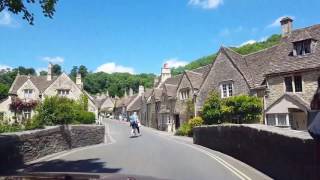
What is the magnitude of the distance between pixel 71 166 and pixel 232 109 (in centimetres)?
2385

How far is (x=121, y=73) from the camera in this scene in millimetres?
181250

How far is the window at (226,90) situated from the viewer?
40531mm

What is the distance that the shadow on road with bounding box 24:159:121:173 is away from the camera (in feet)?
45.6

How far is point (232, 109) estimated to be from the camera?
3684 centimetres

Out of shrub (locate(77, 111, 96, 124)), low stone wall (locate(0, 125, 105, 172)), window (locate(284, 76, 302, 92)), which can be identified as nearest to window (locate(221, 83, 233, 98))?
window (locate(284, 76, 302, 92))

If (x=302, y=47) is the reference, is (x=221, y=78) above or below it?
below

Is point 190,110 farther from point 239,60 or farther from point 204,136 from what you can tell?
point 204,136

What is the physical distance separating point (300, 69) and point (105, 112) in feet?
366

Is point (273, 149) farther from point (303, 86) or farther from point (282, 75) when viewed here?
point (282, 75)

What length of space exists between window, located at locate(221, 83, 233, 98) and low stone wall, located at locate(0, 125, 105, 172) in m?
16.5

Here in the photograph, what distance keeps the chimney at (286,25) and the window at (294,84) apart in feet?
22.5

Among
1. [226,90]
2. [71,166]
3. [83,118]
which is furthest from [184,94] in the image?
[71,166]

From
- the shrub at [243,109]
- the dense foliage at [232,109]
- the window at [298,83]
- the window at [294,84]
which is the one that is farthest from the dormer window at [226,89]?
the window at [298,83]

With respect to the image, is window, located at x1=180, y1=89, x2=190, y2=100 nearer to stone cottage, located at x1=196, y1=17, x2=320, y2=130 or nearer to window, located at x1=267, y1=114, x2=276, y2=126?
stone cottage, located at x1=196, y1=17, x2=320, y2=130
